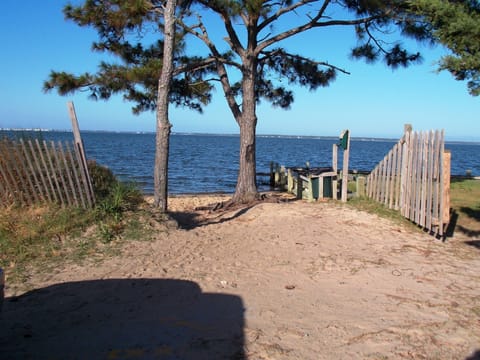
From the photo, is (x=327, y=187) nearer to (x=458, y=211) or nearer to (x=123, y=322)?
(x=458, y=211)

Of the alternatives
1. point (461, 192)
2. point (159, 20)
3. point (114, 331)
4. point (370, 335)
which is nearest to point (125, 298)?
point (114, 331)

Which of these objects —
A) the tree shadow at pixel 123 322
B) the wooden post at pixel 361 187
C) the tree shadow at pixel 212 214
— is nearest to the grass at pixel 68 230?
the tree shadow at pixel 123 322

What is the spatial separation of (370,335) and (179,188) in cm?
1816

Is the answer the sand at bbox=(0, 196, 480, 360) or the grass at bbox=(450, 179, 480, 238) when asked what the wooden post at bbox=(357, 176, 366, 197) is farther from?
the sand at bbox=(0, 196, 480, 360)

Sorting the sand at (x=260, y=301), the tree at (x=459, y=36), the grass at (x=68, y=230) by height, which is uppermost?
the tree at (x=459, y=36)

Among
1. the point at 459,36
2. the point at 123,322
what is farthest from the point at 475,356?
the point at 459,36

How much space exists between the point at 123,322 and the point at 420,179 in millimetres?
6317

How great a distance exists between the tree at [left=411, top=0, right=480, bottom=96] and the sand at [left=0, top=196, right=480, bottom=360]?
115 inches

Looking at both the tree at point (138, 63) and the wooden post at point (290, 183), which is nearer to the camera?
the tree at point (138, 63)

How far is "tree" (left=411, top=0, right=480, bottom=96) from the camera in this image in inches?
253

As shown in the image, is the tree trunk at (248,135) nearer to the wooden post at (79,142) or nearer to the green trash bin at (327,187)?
the green trash bin at (327,187)

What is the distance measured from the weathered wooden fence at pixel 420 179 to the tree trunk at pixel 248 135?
11.4 ft

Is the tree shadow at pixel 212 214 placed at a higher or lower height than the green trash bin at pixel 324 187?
lower

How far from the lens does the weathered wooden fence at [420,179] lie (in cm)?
763
